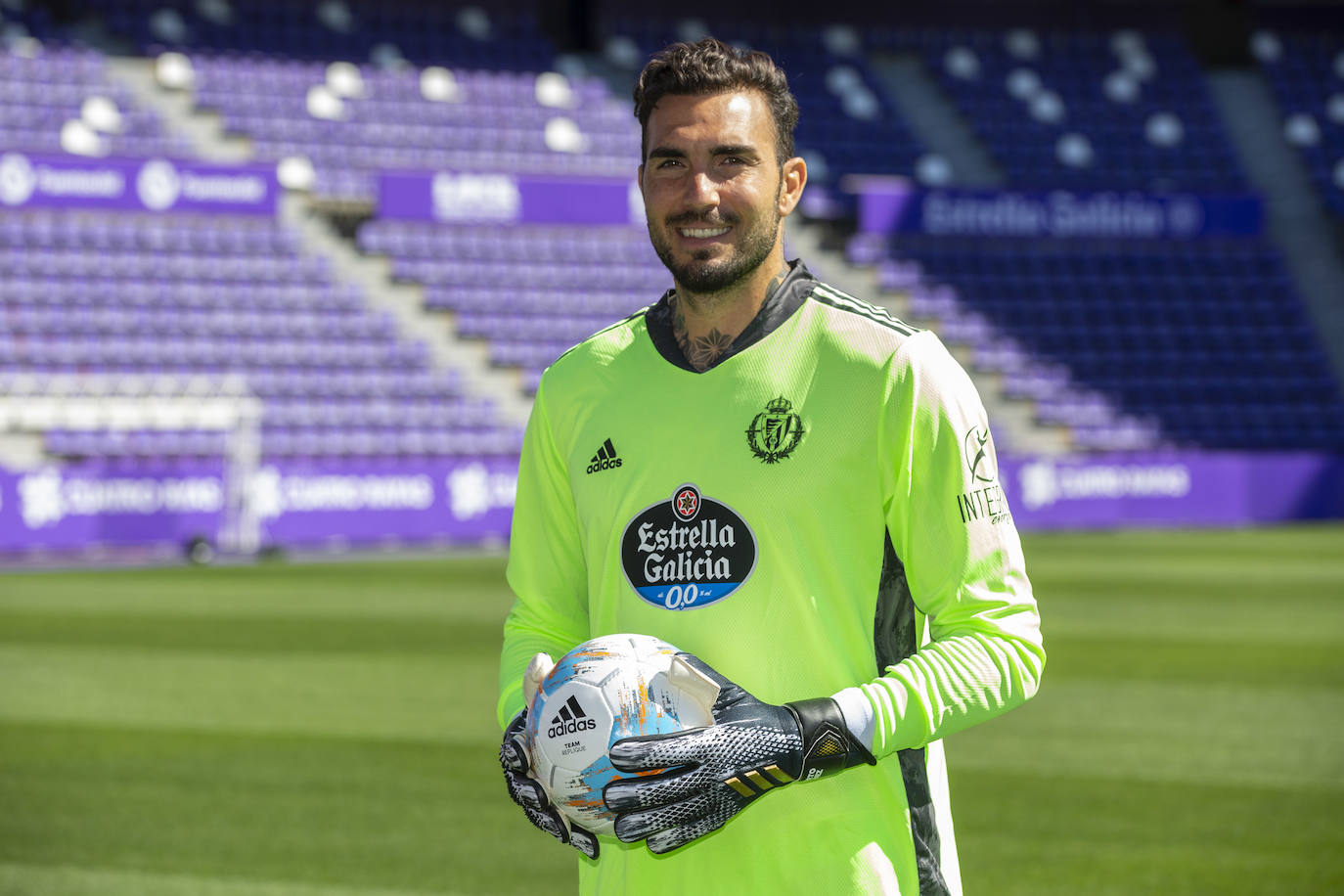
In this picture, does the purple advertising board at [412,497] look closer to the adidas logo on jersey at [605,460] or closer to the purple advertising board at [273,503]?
the purple advertising board at [273,503]

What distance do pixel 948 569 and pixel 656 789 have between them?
1.79 feet

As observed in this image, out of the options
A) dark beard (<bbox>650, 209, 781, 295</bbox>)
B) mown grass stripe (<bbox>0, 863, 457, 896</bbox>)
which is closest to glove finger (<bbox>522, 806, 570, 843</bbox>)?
dark beard (<bbox>650, 209, 781, 295</bbox>)

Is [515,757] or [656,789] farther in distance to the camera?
[515,757]

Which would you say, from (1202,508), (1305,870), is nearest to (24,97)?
(1202,508)

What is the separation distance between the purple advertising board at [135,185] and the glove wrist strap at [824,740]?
25844mm

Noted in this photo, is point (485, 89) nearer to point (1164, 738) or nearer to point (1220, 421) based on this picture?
point (1220, 421)

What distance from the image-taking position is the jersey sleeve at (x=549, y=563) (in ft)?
9.89

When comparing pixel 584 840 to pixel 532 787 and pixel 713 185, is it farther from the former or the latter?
pixel 713 185

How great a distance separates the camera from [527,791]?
8.68ft

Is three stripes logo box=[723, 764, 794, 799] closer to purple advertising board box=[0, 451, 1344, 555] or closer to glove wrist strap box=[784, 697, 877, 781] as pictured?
glove wrist strap box=[784, 697, 877, 781]

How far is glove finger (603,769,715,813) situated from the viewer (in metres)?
2.47

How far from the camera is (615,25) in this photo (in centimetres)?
3447

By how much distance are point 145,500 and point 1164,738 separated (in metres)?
15.8

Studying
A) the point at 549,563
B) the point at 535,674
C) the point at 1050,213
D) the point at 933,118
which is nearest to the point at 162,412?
the point at 1050,213
